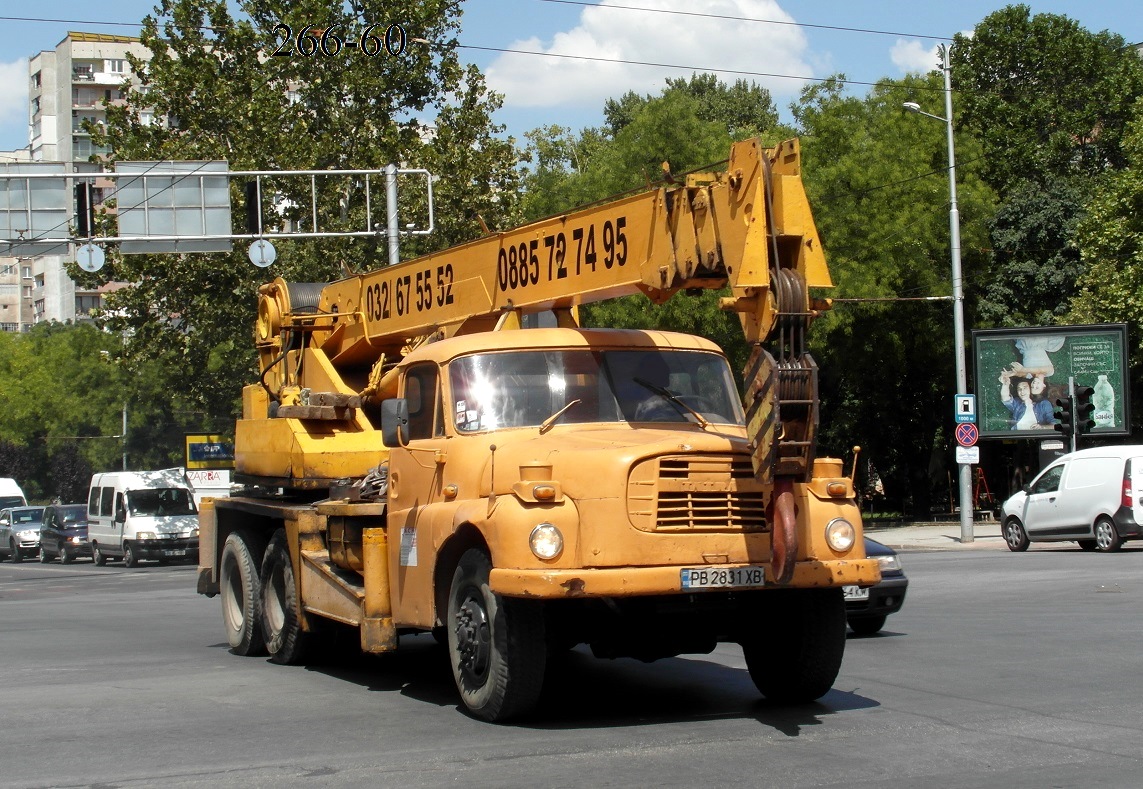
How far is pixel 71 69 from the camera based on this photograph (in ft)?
371

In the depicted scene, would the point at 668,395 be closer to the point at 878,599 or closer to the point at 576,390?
the point at 576,390

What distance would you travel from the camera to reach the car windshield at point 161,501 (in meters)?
39.2

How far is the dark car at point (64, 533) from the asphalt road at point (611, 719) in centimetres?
2819

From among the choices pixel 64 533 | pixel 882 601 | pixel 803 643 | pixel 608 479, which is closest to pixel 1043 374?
pixel 882 601

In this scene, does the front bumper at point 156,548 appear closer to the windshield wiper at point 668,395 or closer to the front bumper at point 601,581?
the windshield wiper at point 668,395

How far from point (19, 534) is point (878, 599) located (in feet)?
124

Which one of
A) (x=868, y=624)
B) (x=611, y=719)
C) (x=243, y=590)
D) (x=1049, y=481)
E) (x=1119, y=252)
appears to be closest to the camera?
(x=611, y=719)

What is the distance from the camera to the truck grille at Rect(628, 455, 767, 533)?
906 cm

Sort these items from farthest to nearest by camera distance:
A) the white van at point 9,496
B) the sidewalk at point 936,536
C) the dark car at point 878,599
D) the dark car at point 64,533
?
1. the white van at point 9,496
2. the dark car at point 64,533
3. the sidewalk at point 936,536
4. the dark car at point 878,599

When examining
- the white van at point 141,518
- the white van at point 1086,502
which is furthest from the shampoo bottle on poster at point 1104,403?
the white van at point 141,518

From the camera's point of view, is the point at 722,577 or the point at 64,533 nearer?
the point at 722,577

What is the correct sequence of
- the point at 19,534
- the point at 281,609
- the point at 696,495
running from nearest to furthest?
1. the point at 696,495
2. the point at 281,609
3. the point at 19,534

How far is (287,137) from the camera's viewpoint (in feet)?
134

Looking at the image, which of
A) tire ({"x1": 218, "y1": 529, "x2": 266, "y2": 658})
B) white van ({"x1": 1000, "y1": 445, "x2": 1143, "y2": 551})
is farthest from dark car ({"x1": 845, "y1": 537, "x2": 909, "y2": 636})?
white van ({"x1": 1000, "y1": 445, "x2": 1143, "y2": 551})
